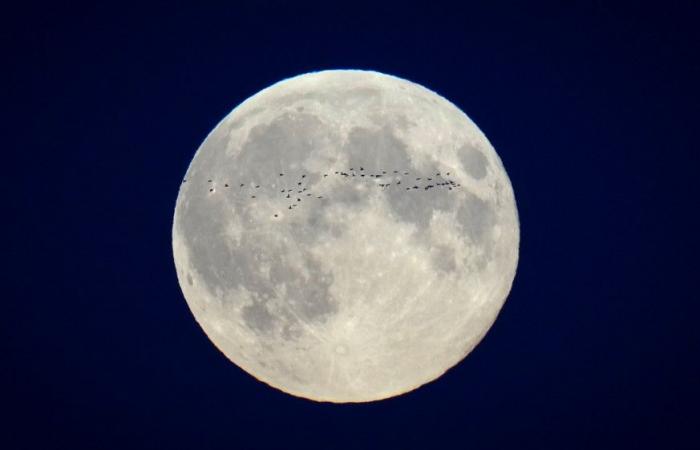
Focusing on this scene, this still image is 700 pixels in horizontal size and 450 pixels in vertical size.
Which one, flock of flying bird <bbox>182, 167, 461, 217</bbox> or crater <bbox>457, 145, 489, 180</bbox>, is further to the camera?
crater <bbox>457, 145, 489, 180</bbox>

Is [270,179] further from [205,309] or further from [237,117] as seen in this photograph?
[205,309]

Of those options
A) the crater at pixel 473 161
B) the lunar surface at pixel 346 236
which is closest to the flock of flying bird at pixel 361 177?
the lunar surface at pixel 346 236

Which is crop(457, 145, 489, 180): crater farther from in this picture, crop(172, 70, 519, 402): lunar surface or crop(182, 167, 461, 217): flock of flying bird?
crop(182, 167, 461, 217): flock of flying bird

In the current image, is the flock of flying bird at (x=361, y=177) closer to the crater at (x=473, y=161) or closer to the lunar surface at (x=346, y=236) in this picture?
the lunar surface at (x=346, y=236)

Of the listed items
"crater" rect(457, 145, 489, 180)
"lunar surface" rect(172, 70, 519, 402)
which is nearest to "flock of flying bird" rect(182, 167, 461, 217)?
"lunar surface" rect(172, 70, 519, 402)

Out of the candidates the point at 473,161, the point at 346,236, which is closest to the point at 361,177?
the point at 346,236

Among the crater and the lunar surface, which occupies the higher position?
the crater

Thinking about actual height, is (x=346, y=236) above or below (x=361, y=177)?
below

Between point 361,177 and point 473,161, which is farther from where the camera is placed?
point 473,161

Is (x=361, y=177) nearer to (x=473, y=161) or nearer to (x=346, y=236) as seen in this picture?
(x=346, y=236)
